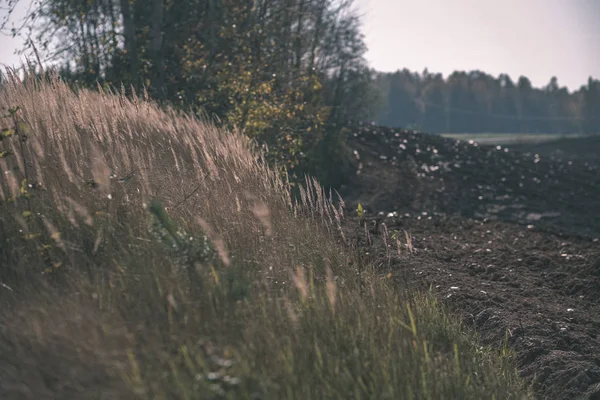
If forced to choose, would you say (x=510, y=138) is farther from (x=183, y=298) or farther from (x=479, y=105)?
(x=479, y=105)

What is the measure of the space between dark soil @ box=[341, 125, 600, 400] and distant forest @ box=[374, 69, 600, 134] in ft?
366

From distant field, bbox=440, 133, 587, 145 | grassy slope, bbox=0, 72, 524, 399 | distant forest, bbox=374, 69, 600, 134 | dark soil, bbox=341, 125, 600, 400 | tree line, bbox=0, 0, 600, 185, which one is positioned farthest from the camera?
distant forest, bbox=374, 69, 600, 134

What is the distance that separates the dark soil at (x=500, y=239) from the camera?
4.98 metres

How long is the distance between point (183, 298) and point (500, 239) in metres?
6.68

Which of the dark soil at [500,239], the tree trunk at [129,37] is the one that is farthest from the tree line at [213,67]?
the dark soil at [500,239]

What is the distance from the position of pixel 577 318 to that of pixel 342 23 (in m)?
30.3

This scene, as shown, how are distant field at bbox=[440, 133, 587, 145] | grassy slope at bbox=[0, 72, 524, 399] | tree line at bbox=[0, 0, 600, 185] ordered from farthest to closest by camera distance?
distant field at bbox=[440, 133, 587, 145] < tree line at bbox=[0, 0, 600, 185] < grassy slope at bbox=[0, 72, 524, 399]

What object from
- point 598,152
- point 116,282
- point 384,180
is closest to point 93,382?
point 116,282

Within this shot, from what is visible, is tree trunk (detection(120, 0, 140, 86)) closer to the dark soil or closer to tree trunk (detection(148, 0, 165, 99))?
tree trunk (detection(148, 0, 165, 99))

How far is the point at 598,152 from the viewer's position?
104 ft

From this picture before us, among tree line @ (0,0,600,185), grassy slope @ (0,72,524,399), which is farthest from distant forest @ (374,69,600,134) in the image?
grassy slope @ (0,72,524,399)

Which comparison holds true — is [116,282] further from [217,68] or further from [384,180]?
[384,180]

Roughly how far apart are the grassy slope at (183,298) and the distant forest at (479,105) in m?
125

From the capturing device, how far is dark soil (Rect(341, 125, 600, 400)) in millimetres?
4984
